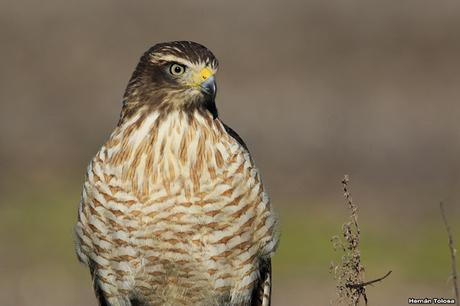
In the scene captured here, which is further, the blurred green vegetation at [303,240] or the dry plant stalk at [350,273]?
the blurred green vegetation at [303,240]

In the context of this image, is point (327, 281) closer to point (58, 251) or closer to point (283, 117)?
point (58, 251)

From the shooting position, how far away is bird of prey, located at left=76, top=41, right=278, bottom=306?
7.57 m

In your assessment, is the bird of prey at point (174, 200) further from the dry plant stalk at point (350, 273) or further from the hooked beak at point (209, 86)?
the dry plant stalk at point (350, 273)

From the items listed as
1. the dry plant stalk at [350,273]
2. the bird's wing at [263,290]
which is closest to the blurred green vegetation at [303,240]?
the bird's wing at [263,290]

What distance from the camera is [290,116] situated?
791 inches

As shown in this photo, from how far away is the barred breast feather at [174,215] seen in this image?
24.8 ft

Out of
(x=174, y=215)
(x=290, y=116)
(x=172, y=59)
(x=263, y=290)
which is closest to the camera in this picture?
(x=174, y=215)

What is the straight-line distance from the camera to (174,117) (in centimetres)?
779

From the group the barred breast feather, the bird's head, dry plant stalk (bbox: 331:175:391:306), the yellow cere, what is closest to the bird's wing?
the barred breast feather

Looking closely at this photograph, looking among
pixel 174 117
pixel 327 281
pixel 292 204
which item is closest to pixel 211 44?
pixel 292 204

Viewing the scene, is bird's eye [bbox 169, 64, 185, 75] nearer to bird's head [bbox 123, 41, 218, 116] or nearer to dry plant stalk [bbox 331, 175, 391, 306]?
bird's head [bbox 123, 41, 218, 116]

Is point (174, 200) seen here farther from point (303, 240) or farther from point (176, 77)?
point (303, 240)

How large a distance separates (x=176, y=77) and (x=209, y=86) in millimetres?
210

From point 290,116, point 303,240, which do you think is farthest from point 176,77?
point 290,116
